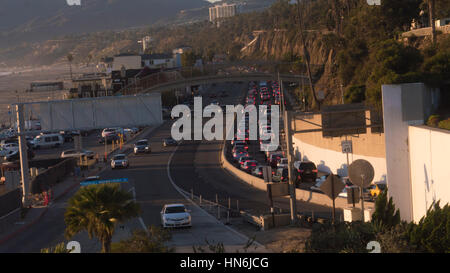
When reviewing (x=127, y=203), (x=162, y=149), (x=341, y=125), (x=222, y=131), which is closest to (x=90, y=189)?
(x=127, y=203)

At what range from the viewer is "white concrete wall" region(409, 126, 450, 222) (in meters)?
19.0

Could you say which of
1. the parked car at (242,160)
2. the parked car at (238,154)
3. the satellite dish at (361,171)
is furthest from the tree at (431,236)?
the parked car at (238,154)

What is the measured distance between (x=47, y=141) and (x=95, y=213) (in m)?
58.2

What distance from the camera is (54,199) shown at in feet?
119

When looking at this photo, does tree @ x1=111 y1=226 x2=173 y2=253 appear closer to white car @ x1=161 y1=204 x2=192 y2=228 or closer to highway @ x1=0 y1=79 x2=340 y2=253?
highway @ x1=0 y1=79 x2=340 y2=253

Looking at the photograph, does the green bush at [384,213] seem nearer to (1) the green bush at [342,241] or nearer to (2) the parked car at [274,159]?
(1) the green bush at [342,241]

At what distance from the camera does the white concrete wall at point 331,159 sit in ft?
121

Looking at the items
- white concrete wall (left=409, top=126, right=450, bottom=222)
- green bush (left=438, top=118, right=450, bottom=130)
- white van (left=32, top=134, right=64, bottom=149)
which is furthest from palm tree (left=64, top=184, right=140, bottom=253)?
white van (left=32, top=134, right=64, bottom=149)

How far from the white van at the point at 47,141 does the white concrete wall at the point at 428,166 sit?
181 feet

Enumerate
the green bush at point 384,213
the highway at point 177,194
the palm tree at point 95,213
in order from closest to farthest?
the palm tree at point 95,213, the green bush at point 384,213, the highway at point 177,194

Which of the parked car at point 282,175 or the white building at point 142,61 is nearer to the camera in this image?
the parked car at point 282,175

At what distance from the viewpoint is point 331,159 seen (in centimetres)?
4347

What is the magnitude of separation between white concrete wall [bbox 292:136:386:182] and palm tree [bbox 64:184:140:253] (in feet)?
78.5

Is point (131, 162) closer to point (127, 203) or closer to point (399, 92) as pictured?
point (399, 92)
